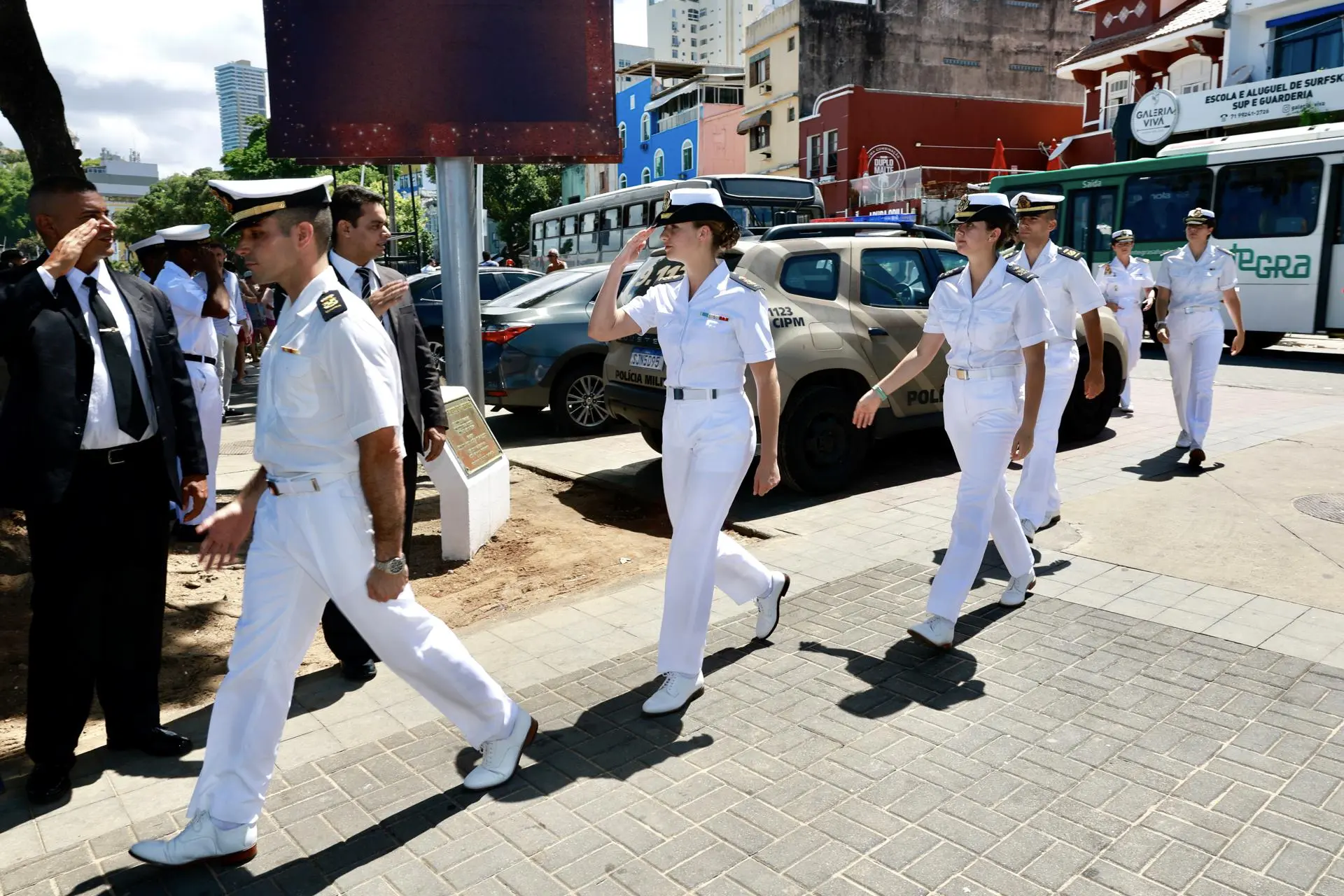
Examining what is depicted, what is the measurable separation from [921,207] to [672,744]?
27359 mm

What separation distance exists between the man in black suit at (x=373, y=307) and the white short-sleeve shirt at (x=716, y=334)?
1.17 metres

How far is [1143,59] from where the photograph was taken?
28.3 meters

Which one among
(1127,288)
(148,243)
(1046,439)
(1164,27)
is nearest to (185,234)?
(148,243)

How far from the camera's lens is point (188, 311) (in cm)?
584

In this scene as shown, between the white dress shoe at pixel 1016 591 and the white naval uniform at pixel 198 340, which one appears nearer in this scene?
the white dress shoe at pixel 1016 591

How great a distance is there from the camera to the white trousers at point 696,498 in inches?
150

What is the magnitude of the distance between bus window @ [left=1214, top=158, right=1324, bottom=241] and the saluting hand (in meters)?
17.4

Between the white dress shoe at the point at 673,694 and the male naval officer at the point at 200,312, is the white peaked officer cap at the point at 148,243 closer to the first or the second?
Result: the male naval officer at the point at 200,312

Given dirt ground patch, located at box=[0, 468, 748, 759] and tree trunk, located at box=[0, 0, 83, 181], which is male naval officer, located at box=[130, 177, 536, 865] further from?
tree trunk, located at box=[0, 0, 83, 181]

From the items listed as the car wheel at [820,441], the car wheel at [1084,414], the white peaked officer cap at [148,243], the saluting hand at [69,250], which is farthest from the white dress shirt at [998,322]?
the car wheel at [1084,414]

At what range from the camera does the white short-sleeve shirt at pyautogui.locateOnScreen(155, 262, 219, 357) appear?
5.83 m

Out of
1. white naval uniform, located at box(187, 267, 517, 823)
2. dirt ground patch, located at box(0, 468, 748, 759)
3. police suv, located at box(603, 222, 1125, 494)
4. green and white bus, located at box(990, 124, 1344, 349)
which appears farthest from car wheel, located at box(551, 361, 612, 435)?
green and white bus, located at box(990, 124, 1344, 349)

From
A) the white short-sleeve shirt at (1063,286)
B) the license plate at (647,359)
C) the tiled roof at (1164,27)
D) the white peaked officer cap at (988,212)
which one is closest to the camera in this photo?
the white peaked officer cap at (988,212)

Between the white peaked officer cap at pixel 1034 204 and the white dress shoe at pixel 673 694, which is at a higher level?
the white peaked officer cap at pixel 1034 204
